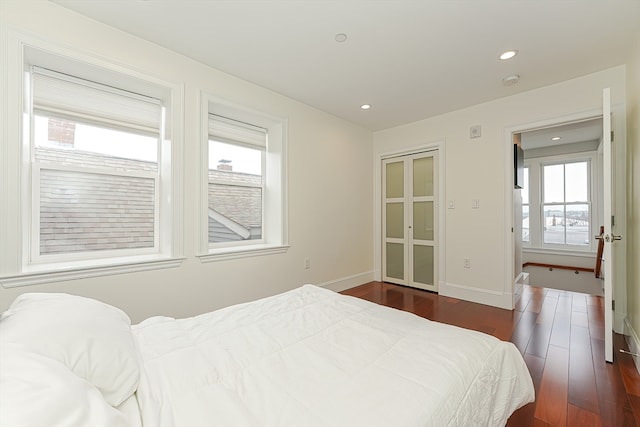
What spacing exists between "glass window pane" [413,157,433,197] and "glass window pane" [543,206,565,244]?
3.85m

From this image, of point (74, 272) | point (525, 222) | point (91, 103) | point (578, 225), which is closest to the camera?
point (74, 272)

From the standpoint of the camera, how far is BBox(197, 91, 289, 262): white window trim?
2648 mm

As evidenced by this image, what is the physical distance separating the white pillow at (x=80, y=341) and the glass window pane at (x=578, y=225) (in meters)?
7.60

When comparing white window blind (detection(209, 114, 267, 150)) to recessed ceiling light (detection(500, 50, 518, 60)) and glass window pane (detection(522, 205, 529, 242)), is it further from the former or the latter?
glass window pane (detection(522, 205, 529, 242))

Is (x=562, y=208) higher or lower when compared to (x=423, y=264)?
higher

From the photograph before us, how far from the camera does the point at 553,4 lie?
1841 millimetres

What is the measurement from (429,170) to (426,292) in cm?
181

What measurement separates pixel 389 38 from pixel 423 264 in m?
3.11

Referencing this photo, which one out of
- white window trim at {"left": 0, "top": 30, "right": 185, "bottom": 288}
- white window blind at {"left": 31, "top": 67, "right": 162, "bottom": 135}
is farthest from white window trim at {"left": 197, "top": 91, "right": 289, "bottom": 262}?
white window trim at {"left": 0, "top": 30, "right": 185, "bottom": 288}

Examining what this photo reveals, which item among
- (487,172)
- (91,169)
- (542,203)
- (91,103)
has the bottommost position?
(542,203)

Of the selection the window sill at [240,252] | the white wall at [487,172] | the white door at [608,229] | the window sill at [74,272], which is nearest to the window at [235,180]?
the window sill at [240,252]

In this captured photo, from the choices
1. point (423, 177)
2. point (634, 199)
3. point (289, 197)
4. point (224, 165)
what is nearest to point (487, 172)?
point (423, 177)

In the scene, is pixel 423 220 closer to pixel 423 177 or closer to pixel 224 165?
pixel 423 177

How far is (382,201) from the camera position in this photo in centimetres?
461
